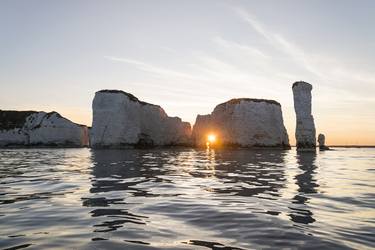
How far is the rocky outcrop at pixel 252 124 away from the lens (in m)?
70.9

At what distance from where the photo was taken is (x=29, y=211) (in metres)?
8.27

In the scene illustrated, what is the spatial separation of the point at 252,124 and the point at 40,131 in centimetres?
5205

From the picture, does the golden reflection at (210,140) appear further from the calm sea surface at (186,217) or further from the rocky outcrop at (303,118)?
the calm sea surface at (186,217)

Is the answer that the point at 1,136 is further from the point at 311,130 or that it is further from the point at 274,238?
the point at 274,238

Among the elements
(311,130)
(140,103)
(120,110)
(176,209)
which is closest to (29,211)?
(176,209)

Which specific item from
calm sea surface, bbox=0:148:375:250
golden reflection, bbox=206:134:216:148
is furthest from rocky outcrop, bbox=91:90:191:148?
calm sea surface, bbox=0:148:375:250

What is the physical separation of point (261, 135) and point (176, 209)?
6400 cm

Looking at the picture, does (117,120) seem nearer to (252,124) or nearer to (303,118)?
(252,124)

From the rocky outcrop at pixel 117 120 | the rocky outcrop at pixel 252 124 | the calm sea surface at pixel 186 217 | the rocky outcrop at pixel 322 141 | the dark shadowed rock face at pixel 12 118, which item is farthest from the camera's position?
the dark shadowed rock face at pixel 12 118

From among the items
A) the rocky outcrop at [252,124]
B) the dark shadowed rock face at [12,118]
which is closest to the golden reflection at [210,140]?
the rocky outcrop at [252,124]

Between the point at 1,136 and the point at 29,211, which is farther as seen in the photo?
the point at 1,136

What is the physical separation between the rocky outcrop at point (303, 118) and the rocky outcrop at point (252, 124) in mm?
9860

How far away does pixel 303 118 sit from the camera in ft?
200

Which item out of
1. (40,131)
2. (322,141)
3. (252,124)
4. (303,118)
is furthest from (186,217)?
(40,131)
